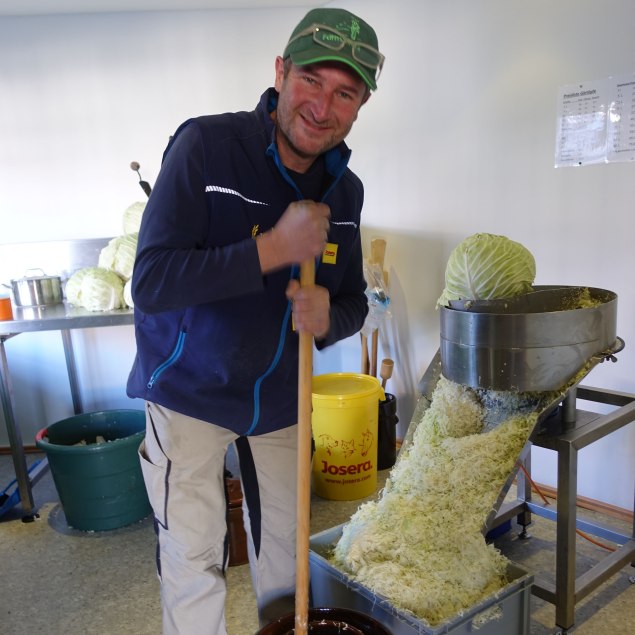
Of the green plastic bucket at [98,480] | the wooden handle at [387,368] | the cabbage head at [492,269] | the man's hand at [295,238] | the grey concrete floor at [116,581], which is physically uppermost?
the man's hand at [295,238]

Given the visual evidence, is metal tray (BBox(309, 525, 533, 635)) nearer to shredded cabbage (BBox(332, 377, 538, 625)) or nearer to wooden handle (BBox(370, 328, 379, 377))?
shredded cabbage (BBox(332, 377, 538, 625))

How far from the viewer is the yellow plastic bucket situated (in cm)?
286

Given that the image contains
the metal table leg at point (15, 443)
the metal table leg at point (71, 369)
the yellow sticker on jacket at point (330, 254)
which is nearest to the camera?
the yellow sticker on jacket at point (330, 254)

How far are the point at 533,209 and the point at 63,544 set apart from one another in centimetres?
272

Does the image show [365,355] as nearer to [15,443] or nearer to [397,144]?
[397,144]

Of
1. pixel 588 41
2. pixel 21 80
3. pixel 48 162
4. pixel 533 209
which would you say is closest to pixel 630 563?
pixel 533 209

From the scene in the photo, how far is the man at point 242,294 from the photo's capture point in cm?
128

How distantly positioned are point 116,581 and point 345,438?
1188mm

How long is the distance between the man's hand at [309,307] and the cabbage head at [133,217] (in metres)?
2.15

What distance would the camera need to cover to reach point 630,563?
2348 mm

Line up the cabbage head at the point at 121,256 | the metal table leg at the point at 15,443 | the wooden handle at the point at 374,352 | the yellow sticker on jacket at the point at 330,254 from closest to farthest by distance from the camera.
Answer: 1. the yellow sticker on jacket at the point at 330,254
2. the metal table leg at the point at 15,443
3. the cabbage head at the point at 121,256
4. the wooden handle at the point at 374,352

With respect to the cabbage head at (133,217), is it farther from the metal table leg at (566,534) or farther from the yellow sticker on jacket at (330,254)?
the metal table leg at (566,534)

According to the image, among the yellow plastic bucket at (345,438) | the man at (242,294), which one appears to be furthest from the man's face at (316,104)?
the yellow plastic bucket at (345,438)

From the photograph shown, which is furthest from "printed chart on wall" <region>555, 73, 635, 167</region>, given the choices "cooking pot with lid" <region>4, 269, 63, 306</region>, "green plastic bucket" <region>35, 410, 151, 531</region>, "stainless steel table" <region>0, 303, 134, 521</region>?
"cooking pot with lid" <region>4, 269, 63, 306</region>
